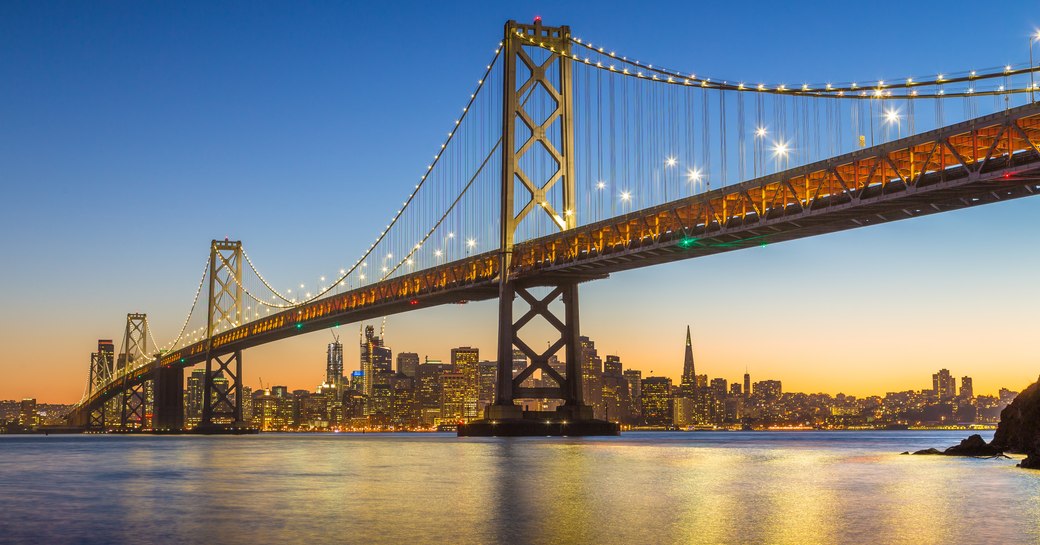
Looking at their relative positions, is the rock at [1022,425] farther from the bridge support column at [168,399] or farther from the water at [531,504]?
A: the bridge support column at [168,399]

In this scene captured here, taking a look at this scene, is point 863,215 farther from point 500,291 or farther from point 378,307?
point 378,307

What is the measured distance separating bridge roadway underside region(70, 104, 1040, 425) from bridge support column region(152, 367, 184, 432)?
51721 millimetres

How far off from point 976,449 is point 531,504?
88.8ft

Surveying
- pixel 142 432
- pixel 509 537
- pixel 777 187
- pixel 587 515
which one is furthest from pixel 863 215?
pixel 142 432

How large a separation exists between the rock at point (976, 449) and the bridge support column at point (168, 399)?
8138 centimetres

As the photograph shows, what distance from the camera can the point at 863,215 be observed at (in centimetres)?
3900

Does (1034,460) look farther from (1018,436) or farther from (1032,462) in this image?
(1018,436)

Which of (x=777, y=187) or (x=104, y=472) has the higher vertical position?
(x=777, y=187)

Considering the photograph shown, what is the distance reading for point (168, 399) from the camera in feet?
370

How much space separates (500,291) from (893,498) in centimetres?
3388

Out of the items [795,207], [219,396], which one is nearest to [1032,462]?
[795,207]

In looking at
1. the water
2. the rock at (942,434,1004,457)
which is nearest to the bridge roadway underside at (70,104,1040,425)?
the water

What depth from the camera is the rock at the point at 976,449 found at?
4082 cm

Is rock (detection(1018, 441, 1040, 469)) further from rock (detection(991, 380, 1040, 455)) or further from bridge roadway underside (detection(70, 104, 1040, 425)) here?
bridge roadway underside (detection(70, 104, 1040, 425))
